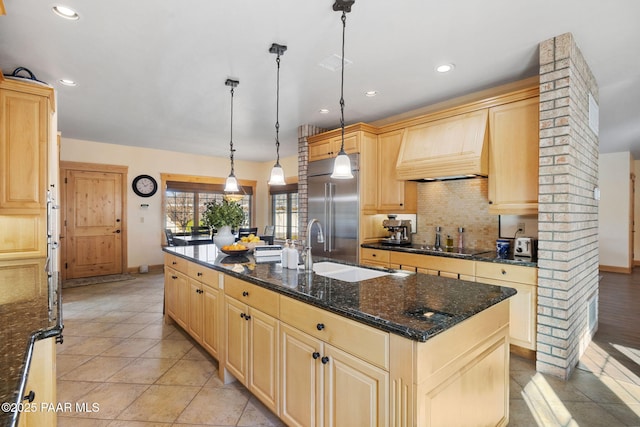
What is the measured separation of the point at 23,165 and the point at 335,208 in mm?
3071

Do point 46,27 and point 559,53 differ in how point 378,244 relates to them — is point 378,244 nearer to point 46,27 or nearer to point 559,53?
point 559,53

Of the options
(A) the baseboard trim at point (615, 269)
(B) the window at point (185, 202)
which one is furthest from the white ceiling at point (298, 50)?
(A) the baseboard trim at point (615, 269)

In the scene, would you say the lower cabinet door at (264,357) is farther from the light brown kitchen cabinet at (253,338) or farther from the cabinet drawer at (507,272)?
the cabinet drawer at (507,272)

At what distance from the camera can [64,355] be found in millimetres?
2844

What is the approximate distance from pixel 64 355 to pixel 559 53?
471cm

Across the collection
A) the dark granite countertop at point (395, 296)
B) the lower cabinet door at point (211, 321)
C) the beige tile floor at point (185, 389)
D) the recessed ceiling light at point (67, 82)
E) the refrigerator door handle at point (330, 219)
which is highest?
the recessed ceiling light at point (67, 82)

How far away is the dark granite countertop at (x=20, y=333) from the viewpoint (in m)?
0.77

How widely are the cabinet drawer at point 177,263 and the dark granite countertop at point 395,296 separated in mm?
977

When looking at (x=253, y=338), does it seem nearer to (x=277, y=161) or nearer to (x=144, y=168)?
(x=277, y=161)

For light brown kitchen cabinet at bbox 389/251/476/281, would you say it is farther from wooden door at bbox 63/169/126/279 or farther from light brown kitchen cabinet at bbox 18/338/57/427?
wooden door at bbox 63/169/126/279

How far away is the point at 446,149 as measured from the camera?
3.37 m

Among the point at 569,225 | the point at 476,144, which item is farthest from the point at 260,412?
the point at 476,144

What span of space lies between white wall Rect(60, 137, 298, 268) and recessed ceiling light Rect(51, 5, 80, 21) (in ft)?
14.6

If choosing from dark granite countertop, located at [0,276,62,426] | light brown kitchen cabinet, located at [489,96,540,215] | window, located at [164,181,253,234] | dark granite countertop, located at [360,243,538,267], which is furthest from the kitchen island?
window, located at [164,181,253,234]
